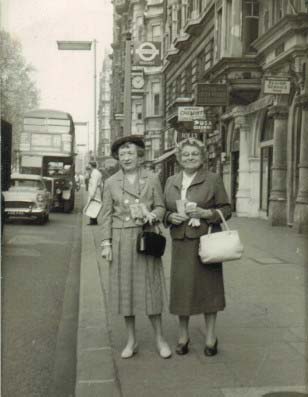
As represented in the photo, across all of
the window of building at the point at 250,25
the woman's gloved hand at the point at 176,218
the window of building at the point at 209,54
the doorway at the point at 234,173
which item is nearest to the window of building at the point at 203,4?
the window of building at the point at 209,54

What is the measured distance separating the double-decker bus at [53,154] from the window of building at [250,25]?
842 cm

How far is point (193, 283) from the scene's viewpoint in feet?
15.9

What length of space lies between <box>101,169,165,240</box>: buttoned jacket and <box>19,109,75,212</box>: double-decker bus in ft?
66.4

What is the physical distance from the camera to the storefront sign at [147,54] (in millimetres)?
17594

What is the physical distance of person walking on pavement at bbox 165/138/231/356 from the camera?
487 centimetres

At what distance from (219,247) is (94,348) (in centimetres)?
132

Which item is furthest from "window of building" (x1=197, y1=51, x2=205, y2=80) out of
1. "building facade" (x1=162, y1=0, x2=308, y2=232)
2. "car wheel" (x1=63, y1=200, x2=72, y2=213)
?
"car wheel" (x1=63, y1=200, x2=72, y2=213)

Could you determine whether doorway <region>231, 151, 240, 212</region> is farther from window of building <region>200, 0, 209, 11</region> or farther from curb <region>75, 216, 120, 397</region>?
curb <region>75, 216, 120, 397</region>

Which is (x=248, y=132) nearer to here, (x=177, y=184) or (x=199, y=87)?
(x=199, y=87)

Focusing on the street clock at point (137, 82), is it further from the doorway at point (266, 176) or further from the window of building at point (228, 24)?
the doorway at point (266, 176)

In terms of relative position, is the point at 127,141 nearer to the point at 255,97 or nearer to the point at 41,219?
the point at 41,219

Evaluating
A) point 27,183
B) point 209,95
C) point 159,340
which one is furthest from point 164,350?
point 27,183

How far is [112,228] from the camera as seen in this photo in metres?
4.98

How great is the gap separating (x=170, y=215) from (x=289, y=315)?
205 cm
